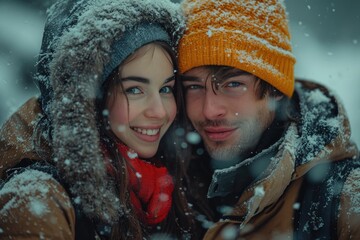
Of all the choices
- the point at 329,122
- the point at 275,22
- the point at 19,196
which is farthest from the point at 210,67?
the point at 19,196

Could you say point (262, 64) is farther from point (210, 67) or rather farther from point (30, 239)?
point (30, 239)

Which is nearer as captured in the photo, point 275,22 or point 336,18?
point 275,22

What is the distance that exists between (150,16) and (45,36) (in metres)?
0.69

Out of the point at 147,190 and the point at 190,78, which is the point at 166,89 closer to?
the point at 190,78

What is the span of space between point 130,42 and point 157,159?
99 centimetres

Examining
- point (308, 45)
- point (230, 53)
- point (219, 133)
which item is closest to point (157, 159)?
point (219, 133)

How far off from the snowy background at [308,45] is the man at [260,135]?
606 cm

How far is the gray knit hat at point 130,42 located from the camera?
229 centimetres

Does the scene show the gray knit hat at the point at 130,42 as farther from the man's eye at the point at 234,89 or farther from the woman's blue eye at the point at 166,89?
the man's eye at the point at 234,89

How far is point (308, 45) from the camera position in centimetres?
1324

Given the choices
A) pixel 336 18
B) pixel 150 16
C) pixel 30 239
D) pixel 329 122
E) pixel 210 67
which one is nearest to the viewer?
pixel 30 239

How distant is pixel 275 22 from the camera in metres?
2.86

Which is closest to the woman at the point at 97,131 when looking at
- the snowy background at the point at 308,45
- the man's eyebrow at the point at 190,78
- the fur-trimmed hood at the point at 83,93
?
the fur-trimmed hood at the point at 83,93

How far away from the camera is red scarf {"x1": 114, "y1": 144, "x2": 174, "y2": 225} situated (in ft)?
8.27
